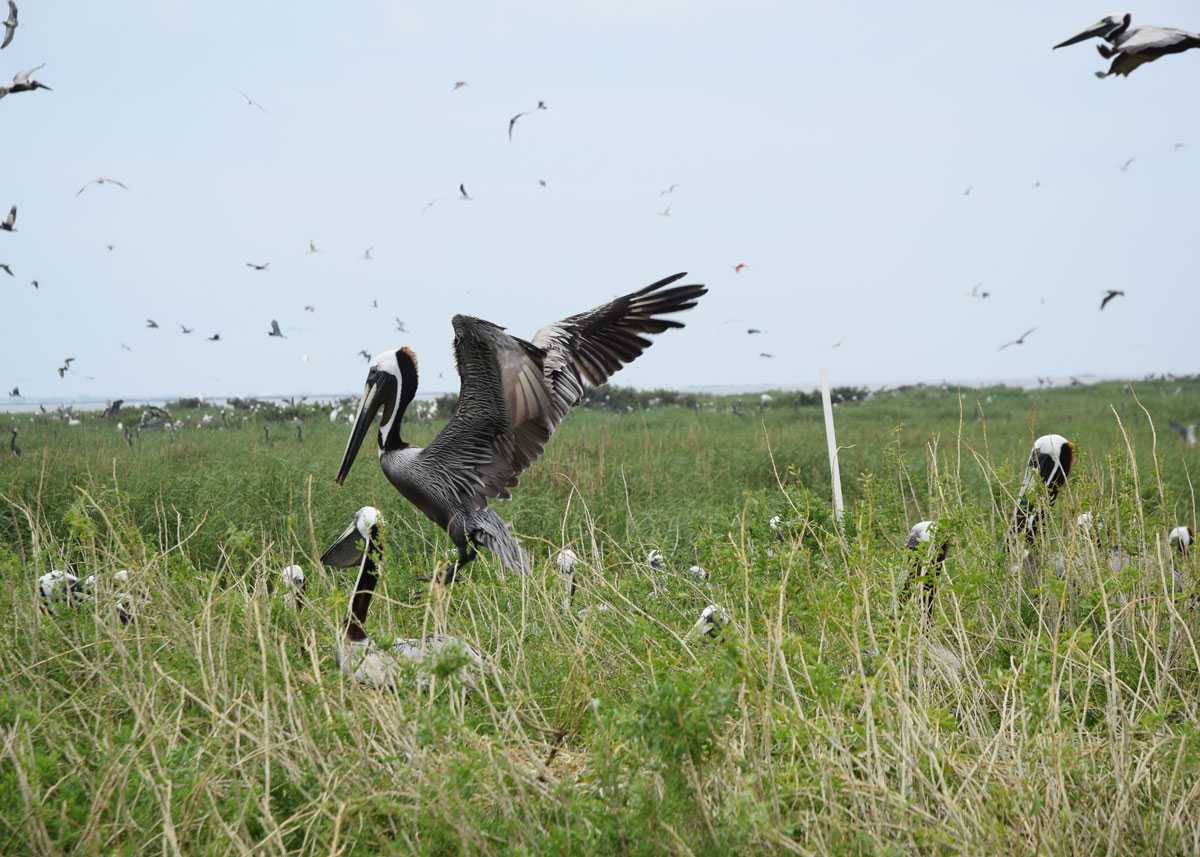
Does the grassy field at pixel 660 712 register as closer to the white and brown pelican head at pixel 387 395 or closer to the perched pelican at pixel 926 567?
the perched pelican at pixel 926 567

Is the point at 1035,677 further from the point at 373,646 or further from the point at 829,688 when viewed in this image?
the point at 373,646

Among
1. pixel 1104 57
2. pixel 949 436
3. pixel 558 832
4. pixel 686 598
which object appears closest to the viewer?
pixel 558 832

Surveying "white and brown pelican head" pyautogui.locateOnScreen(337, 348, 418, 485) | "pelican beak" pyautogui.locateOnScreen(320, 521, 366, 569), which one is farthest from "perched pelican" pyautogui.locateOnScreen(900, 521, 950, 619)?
"white and brown pelican head" pyautogui.locateOnScreen(337, 348, 418, 485)

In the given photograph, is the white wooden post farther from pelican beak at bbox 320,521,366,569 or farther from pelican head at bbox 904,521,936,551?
pelican beak at bbox 320,521,366,569

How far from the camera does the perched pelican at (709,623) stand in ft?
14.8

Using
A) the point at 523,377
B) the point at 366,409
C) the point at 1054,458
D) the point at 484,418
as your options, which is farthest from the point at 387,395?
the point at 1054,458

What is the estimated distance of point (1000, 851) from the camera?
9.75 ft

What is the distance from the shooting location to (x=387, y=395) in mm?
7184

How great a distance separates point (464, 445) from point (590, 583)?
161 centimetres

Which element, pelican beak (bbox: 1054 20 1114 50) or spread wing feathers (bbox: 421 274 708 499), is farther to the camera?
spread wing feathers (bbox: 421 274 708 499)

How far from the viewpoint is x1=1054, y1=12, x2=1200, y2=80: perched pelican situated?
3.19 metres

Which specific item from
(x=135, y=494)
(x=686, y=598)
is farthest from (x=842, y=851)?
(x=135, y=494)

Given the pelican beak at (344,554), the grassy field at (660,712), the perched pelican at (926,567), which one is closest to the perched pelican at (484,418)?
the grassy field at (660,712)

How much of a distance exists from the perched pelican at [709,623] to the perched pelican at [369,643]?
86 centimetres
